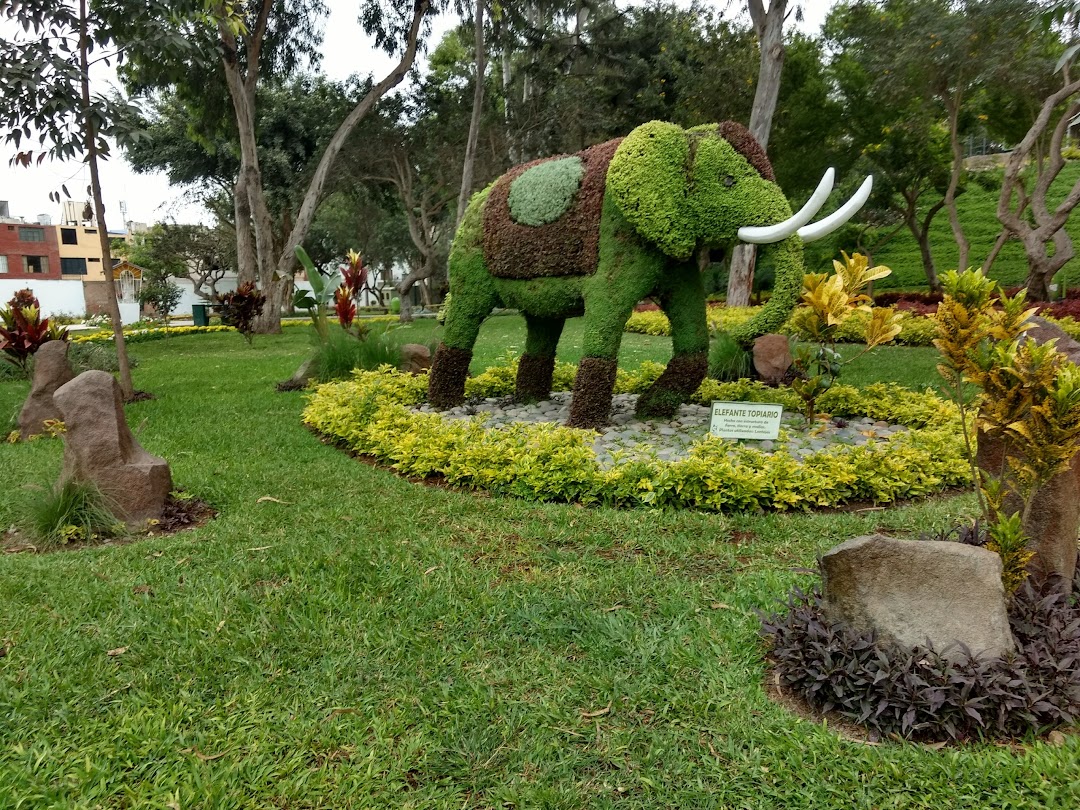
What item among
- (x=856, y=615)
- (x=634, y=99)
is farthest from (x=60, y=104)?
(x=634, y=99)

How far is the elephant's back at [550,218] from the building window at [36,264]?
141ft

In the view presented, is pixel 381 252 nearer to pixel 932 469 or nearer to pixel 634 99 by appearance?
pixel 634 99

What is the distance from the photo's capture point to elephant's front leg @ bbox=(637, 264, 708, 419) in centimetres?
623

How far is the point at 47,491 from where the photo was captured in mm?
4367

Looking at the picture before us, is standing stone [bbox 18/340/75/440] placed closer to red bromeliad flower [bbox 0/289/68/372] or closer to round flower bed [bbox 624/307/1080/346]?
red bromeliad flower [bbox 0/289/68/372]

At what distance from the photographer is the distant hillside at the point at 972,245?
23922 mm

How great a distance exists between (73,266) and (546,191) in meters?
47.6

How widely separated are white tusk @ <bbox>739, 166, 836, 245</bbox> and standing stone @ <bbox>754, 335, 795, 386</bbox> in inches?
126

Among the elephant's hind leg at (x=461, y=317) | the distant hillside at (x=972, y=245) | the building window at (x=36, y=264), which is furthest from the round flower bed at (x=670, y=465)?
the building window at (x=36, y=264)

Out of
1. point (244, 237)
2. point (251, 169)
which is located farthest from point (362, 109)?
point (244, 237)

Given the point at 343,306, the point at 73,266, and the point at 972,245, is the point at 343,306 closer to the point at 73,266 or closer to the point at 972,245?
the point at 972,245

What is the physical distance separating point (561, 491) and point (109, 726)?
9.50 ft

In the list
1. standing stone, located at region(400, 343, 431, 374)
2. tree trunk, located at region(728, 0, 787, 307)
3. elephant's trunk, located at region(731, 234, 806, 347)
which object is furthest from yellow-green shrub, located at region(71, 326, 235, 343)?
elephant's trunk, located at region(731, 234, 806, 347)

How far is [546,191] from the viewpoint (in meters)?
6.14
